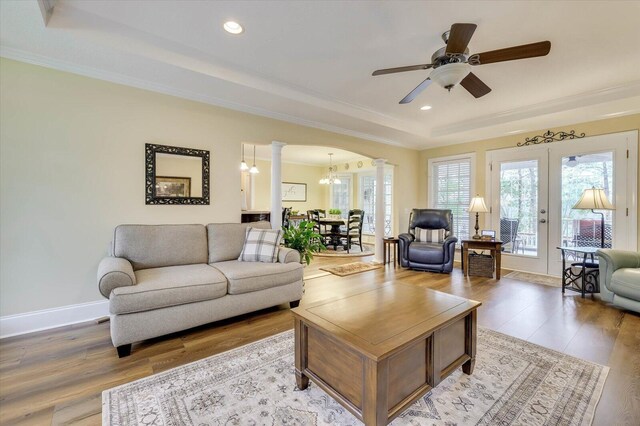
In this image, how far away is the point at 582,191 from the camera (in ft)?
14.0

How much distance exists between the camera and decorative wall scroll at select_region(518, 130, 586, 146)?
172 inches

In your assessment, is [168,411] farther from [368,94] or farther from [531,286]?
[531,286]

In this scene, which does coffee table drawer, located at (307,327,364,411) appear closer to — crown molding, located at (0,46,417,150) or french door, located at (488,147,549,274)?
crown molding, located at (0,46,417,150)

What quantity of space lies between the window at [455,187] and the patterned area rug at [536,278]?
1.22 meters

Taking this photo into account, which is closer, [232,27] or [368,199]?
[232,27]

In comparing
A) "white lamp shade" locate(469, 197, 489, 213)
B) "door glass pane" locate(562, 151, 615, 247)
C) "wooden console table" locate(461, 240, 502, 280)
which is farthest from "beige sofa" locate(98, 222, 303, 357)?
"door glass pane" locate(562, 151, 615, 247)

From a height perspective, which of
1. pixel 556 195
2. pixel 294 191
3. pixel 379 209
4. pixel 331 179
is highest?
pixel 331 179

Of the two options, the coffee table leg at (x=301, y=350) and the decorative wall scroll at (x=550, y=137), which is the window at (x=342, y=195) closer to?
the decorative wall scroll at (x=550, y=137)

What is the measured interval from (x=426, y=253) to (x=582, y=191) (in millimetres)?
2496

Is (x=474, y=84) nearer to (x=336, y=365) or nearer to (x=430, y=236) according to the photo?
(x=336, y=365)

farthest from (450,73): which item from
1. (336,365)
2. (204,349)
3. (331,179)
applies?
(331,179)

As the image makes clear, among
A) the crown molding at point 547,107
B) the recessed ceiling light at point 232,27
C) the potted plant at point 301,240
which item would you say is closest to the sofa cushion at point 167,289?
the potted plant at point 301,240

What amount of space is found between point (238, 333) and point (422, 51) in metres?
3.20

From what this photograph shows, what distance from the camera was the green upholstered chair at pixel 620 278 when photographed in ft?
9.43
